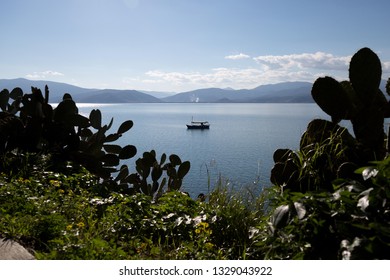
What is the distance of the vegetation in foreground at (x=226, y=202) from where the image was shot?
88.9 inches

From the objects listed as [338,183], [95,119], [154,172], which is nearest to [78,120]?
[95,119]

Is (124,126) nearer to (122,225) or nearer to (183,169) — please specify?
(183,169)

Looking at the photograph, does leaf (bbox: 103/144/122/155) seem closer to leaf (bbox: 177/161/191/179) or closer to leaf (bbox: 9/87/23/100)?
leaf (bbox: 177/161/191/179)

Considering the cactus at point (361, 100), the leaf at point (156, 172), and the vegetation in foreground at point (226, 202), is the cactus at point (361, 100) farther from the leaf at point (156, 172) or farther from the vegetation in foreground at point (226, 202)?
the leaf at point (156, 172)

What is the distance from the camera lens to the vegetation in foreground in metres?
2.26

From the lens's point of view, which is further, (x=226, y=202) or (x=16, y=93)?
(x=16, y=93)

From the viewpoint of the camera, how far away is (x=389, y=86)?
15.5ft

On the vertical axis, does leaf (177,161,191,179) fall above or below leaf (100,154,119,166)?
below

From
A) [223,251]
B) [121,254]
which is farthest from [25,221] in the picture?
[223,251]

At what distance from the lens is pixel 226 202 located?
4086 millimetres

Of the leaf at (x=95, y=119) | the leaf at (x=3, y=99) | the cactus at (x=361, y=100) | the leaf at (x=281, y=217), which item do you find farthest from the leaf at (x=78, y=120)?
the leaf at (x=281, y=217)

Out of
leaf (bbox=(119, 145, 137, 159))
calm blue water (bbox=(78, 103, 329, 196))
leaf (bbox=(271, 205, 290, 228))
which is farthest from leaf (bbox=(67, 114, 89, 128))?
leaf (bbox=(271, 205, 290, 228))
